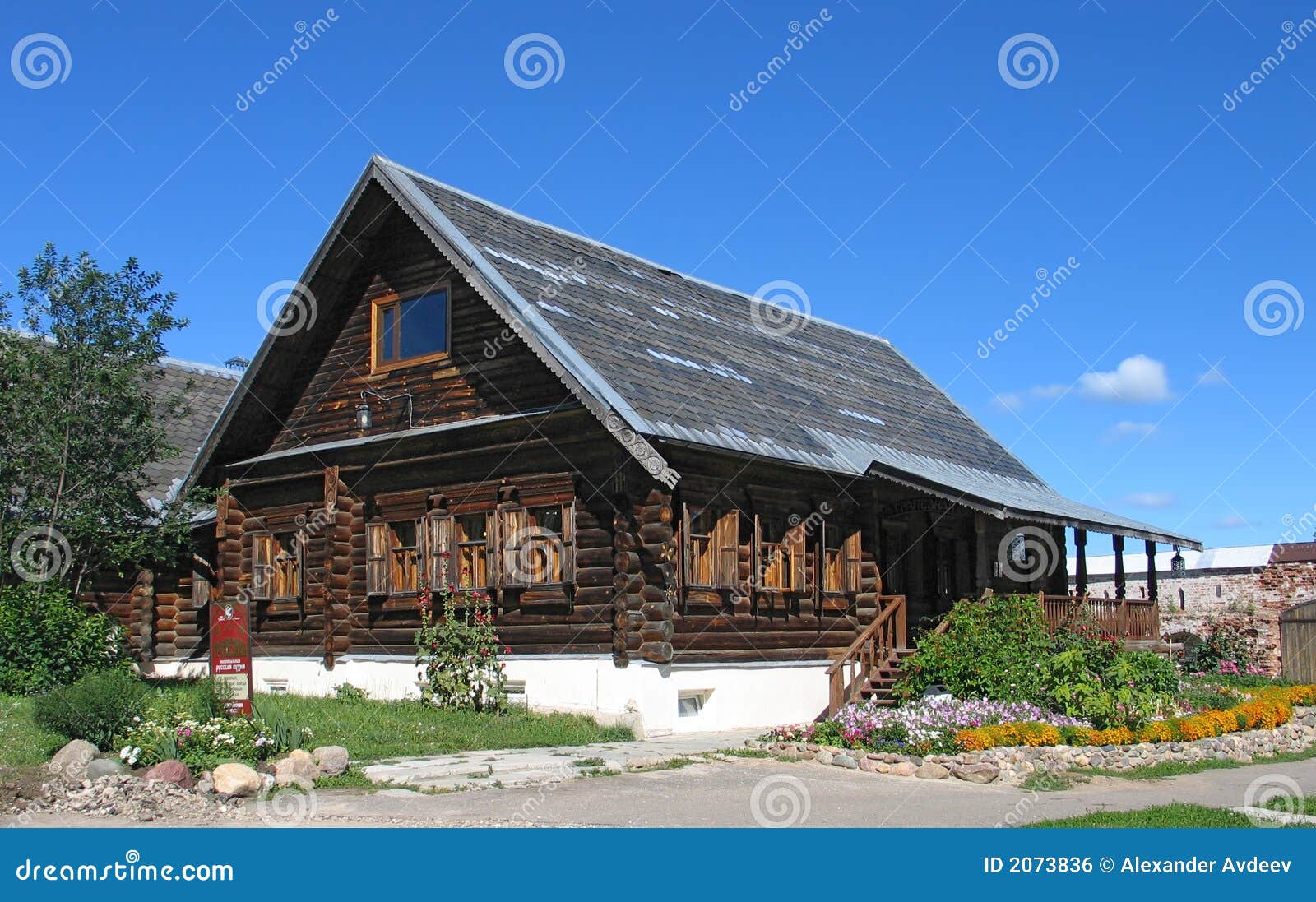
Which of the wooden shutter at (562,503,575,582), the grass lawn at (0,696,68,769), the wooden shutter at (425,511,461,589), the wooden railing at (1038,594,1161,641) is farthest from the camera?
the wooden railing at (1038,594,1161,641)

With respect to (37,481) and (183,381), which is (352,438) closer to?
(37,481)

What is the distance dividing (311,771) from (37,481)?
10745 millimetres

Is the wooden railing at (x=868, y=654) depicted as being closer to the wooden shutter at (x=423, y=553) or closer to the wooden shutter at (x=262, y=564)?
the wooden shutter at (x=423, y=553)

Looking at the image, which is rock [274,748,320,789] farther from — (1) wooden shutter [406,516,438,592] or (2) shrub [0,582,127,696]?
(2) shrub [0,582,127,696]

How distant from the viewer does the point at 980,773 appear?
14.2 metres

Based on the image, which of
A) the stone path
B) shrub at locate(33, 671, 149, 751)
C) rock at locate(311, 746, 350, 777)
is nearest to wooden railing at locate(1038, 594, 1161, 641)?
the stone path

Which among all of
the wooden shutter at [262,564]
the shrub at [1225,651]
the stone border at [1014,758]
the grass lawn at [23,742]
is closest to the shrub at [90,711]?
the grass lawn at [23,742]

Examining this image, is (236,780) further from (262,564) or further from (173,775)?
(262,564)

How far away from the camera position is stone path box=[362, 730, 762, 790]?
1344 centimetres

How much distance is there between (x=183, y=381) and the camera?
32.7 m

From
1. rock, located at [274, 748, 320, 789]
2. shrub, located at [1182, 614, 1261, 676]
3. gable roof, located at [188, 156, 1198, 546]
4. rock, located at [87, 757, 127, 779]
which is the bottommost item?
shrub, located at [1182, 614, 1261, 676]

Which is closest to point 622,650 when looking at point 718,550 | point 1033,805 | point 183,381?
point 718,550

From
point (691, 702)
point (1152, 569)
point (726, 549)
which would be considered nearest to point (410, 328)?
point (726, 549)

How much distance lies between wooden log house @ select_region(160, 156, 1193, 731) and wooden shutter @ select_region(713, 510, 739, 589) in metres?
0.04
